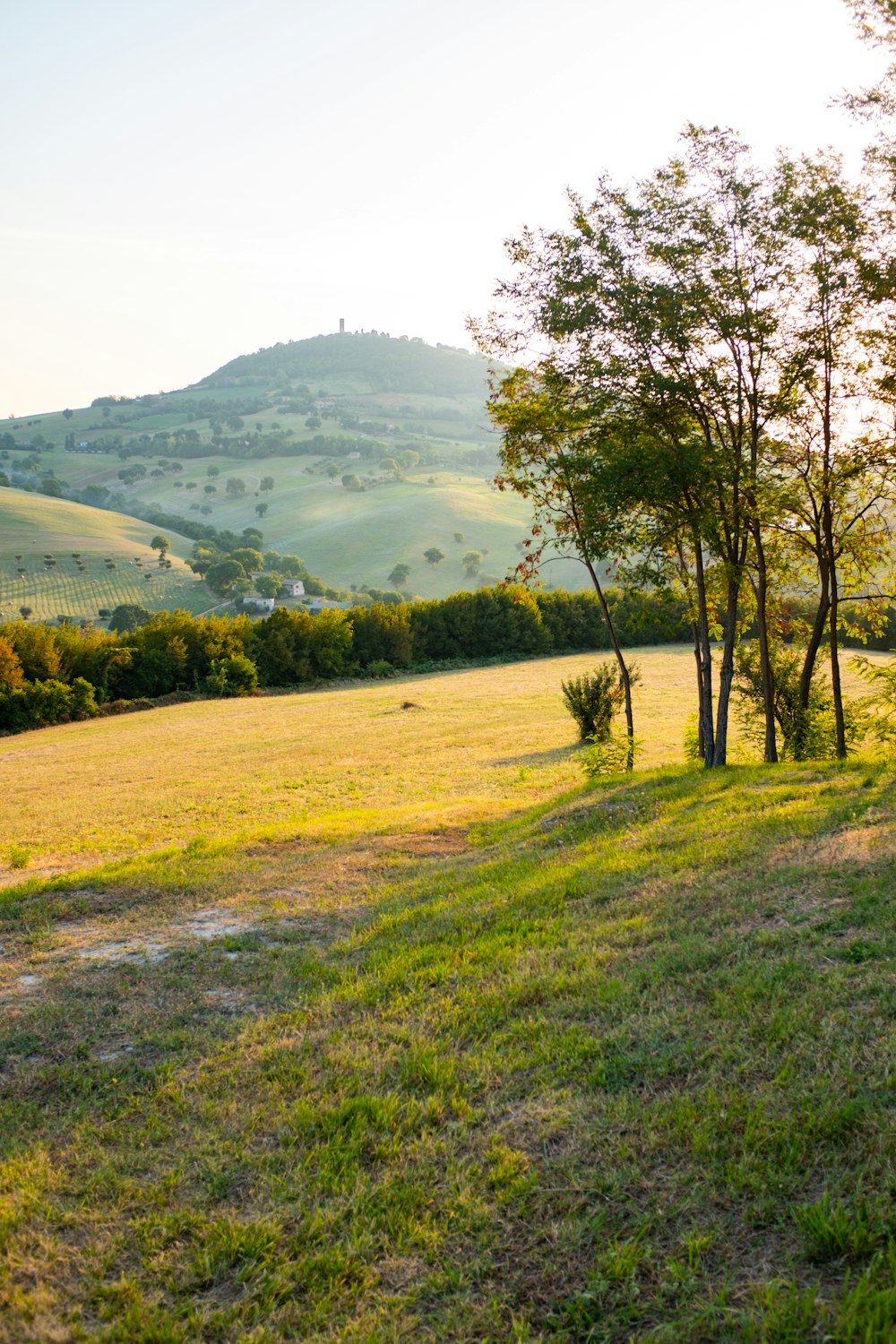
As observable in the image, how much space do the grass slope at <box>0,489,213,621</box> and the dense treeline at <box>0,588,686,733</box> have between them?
3430 cm

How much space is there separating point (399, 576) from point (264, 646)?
6417 centimetres

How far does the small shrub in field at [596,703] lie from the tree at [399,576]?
263ft

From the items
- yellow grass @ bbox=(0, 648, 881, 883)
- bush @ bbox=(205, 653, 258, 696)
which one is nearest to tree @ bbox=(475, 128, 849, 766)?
yellow grass @ bbox=(0, 648, 881, 883)

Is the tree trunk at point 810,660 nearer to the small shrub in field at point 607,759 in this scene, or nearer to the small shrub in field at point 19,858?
the small shrub in field at point 607,759

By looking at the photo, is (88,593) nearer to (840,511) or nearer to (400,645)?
(400,645)

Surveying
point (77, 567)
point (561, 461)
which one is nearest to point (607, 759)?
point (561, 461)

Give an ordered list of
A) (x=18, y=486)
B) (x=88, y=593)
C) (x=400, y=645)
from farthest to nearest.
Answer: (x=18, y=486), (x=88, y=593), (x=400, y=645)

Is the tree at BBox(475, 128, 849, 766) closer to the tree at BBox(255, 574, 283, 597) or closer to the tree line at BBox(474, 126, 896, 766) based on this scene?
the tree line at BBox(474, 126, 896, 766)

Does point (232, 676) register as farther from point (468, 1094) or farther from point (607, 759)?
point (468, 1094)

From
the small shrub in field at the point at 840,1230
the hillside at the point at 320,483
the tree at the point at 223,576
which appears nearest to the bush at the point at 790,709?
the small shrub in field at the point at 840,1230

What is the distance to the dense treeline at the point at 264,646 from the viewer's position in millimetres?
32250

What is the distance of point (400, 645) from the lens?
44188mm

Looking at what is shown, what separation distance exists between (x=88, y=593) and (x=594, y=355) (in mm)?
81580

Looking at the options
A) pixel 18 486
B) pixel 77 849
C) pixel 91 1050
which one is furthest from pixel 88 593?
pixel 91 1050
